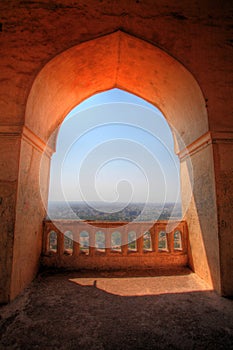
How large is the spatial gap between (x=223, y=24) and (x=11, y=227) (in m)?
6.05

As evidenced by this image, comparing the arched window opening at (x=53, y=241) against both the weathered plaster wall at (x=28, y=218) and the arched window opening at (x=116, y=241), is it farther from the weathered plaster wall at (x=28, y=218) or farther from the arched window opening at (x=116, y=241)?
the arched window opening at (x=116, y=241)

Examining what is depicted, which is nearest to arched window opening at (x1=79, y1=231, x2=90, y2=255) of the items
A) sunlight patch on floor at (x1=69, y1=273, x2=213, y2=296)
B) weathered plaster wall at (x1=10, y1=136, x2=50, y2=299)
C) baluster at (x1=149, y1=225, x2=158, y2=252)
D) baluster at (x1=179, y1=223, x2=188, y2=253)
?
sunlight patch on floor at (x1=69, y1=273, x2=213, y2=296)

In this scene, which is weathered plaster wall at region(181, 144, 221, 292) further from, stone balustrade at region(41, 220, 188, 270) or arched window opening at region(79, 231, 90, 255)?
arched window opening at region(79, 231, 90, 255)

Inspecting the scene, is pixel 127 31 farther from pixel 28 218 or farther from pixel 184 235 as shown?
pixel 184 235

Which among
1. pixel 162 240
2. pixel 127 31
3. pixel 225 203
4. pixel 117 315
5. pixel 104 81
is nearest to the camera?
pixel 117 315

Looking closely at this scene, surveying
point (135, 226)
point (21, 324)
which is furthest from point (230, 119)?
point (21, 324)

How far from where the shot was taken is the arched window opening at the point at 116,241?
5070 millimetres

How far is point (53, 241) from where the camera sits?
5.23 meters

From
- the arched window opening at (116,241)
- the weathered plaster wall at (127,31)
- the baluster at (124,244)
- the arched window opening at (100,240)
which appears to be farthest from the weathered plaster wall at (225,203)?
the arched window opening at (100,240)

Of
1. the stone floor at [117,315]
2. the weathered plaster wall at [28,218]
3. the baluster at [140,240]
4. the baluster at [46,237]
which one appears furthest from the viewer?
the baluster at [140,240]

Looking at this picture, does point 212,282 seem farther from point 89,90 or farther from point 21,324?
point 89,90

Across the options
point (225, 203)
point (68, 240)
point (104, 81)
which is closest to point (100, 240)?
point (68, 240)

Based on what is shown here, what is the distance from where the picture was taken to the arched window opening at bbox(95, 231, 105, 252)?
5.08m

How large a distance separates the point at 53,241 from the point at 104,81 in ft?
15.4
